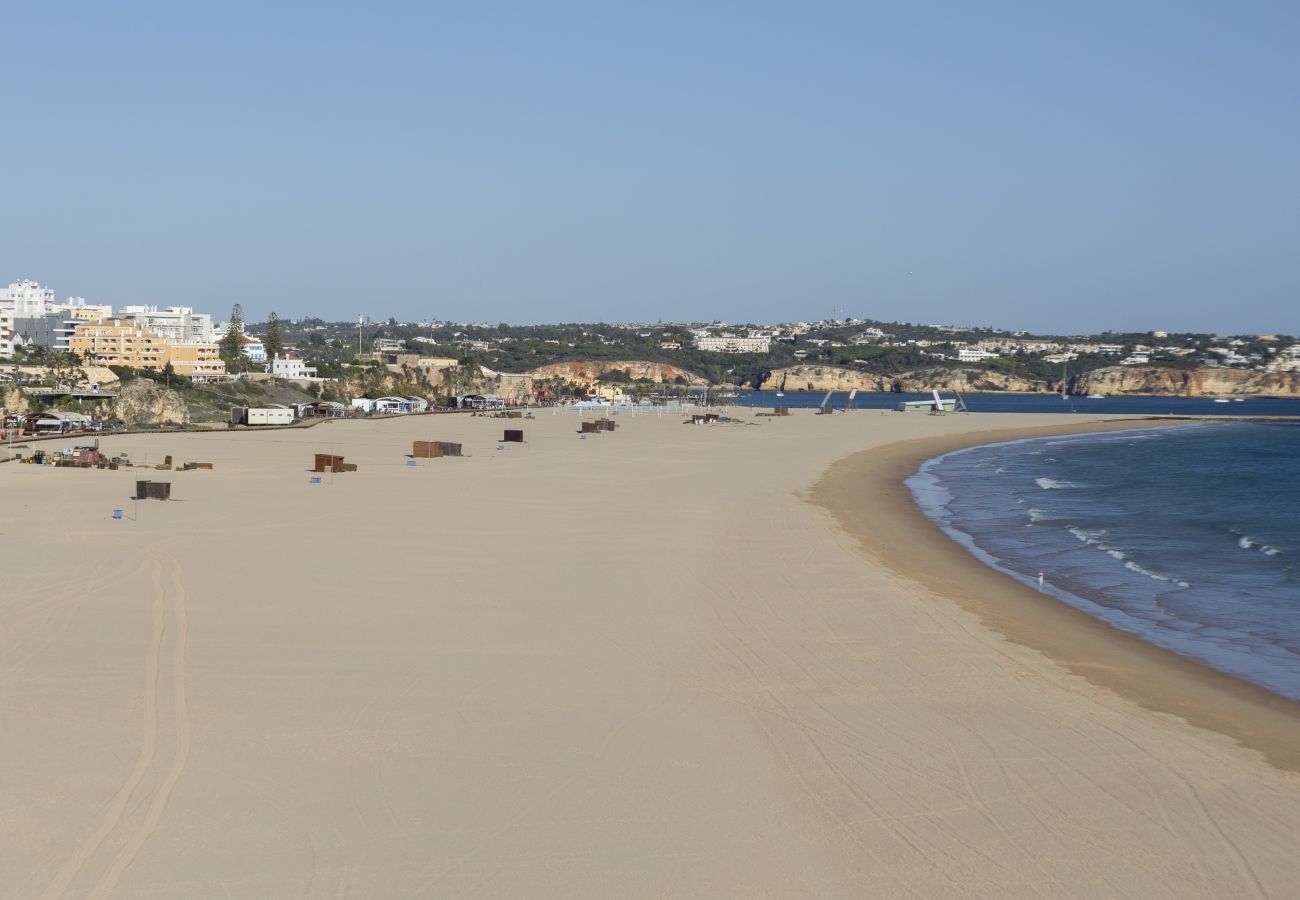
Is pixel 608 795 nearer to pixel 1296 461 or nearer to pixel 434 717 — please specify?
pixel 434 717

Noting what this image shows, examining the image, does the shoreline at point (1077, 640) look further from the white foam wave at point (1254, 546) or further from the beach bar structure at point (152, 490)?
the beach bar structure at point (152, 490)

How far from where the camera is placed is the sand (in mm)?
8867

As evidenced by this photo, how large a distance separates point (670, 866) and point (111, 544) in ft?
59.2

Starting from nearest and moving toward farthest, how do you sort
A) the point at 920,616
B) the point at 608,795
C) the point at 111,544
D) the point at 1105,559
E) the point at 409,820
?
the point at 409,820, the point at 608,795, the point at 920,616, the point at 111,544, the point at 1105,559

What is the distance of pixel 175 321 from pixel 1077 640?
15757cm

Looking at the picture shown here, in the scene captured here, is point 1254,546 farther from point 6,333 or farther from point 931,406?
point 6,333

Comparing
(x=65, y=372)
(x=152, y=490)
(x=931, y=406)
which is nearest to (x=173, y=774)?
(x=152, y=490)

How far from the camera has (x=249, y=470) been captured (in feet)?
138

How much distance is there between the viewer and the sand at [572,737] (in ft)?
29.1

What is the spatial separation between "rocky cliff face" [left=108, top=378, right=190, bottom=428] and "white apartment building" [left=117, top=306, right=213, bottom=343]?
80.6m

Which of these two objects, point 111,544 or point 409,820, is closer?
point 409,820

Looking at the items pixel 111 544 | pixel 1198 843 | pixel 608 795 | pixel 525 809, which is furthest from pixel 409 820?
pixel 111 544

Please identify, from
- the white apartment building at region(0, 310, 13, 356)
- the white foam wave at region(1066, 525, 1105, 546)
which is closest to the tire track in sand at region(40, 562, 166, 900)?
the white foam wave at region(1066, 525, 1105, 546)

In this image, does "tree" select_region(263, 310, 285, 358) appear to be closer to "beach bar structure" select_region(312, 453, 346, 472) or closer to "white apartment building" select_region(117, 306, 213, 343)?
"white apartment building" select_region(117, 306, 213, 343)
